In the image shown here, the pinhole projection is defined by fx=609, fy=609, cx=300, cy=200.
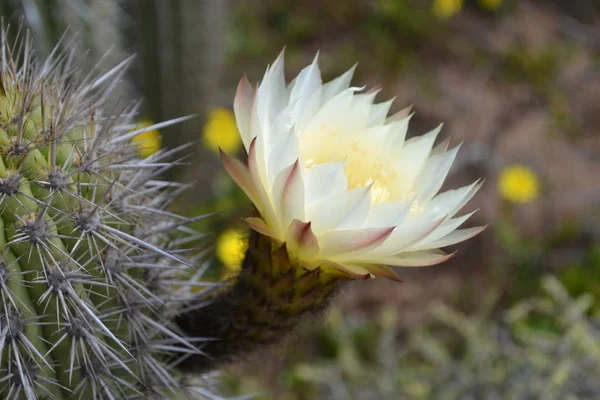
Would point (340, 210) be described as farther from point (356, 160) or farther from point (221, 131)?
point (221, 131)

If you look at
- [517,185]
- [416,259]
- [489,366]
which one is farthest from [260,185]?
[517,185]

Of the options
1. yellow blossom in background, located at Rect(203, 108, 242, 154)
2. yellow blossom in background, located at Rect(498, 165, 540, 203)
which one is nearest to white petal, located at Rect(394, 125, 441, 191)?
yellow blossom in background, located at Rect(203, 108, 242, 154)

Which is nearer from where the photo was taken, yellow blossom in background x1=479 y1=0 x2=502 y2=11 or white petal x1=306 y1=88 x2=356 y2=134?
white petal x1=306 y1=88 x2=356 y2=134

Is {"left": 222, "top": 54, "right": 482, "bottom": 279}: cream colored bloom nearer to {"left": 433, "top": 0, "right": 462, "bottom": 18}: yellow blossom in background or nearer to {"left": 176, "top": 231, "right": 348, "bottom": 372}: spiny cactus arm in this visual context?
{"left": 176, "top": 231, "right": 348, "bottom": 372}: spiny cactus arm

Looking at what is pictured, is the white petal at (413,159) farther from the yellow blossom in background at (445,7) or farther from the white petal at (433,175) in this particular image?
the yellow blossom in background at (445,7)

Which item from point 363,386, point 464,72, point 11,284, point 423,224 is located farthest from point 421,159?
point 464,72
